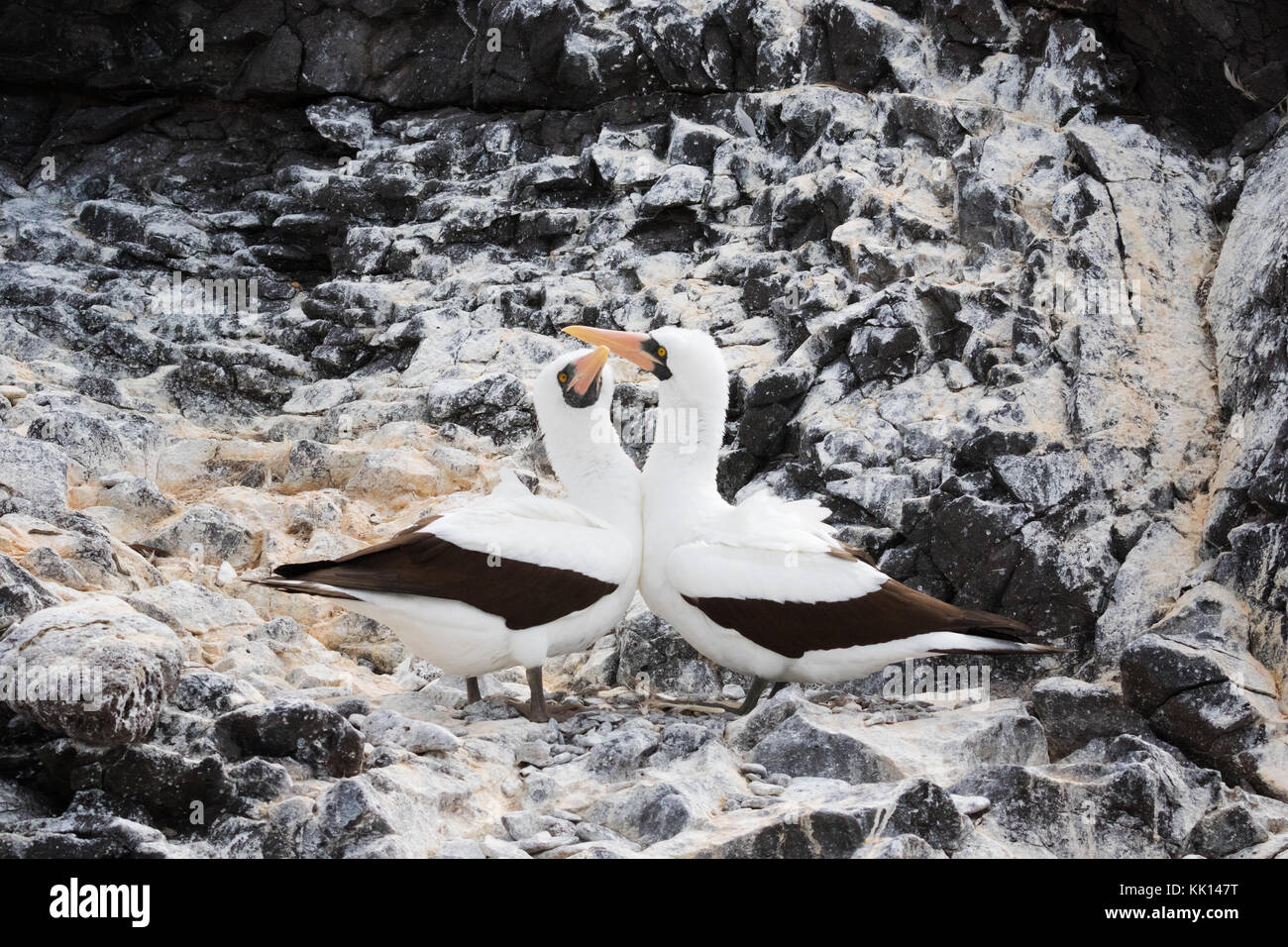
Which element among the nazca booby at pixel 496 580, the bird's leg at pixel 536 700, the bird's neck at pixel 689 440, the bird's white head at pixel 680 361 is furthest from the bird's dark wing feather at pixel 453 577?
the bird's white head at pixel 680 361

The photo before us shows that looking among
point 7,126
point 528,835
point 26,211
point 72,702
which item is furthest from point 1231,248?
point 7,126

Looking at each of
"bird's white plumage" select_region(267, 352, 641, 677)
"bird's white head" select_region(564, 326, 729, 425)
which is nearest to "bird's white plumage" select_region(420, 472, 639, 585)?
"bird's white plumage" select_region(267, 352, 641, 677)

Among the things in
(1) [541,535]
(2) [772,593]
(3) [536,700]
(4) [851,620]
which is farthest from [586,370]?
(4) [851,620]

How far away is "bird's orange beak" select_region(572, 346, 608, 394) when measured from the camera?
6.86m

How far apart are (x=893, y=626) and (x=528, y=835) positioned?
7.90ft

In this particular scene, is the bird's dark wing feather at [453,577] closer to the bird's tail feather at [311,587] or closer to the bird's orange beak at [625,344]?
the bird's tail feather at [311,587]

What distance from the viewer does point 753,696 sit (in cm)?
677

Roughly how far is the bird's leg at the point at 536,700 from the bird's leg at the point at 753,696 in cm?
104

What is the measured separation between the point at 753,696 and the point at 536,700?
115cm

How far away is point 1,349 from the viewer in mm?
10531

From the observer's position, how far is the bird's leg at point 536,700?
6316 millimetres

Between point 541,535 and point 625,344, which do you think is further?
point 625,344

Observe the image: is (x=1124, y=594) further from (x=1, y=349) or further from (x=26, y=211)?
(x=26, y=211)

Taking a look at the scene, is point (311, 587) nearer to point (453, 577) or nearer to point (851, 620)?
point (453, 577)
